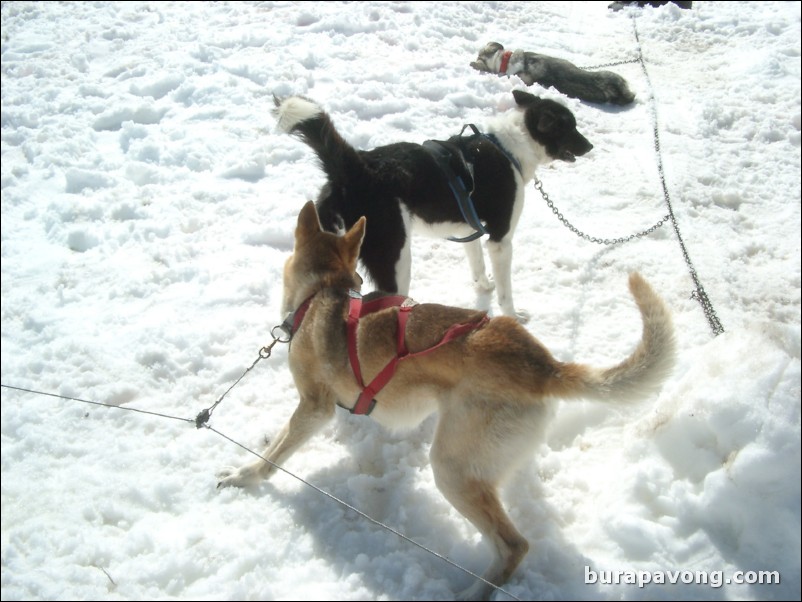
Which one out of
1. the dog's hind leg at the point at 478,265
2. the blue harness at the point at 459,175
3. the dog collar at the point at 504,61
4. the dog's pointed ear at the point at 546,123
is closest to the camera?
the blue harness at the point at 459,175

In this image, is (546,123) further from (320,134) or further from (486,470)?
(486,470)

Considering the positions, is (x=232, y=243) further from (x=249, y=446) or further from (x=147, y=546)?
(x=147, y=546)

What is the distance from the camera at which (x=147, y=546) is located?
2664mm

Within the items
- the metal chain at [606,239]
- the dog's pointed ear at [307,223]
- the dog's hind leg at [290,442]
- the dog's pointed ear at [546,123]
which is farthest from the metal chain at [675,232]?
the dog's hind leg at [290,442]

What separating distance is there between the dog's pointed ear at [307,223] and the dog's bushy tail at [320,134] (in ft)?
2.13

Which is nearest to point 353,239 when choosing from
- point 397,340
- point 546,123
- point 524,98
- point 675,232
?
point 397,340

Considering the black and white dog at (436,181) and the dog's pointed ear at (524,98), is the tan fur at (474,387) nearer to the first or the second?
the black and white dog at (436,181)

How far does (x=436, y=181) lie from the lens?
4.00 meters

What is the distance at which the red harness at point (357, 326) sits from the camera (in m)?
2.62

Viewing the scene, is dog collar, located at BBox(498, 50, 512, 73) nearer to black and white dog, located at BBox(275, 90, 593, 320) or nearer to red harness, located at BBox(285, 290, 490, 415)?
black and white dog, located at BBox(275, 90, 593, 320)

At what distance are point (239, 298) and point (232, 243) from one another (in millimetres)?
802

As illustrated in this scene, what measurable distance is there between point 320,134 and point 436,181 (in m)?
0.94

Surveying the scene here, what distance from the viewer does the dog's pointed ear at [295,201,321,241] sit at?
3.20m

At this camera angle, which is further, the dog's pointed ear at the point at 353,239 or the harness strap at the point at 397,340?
the dog's pointed ear at the point at 353,239
